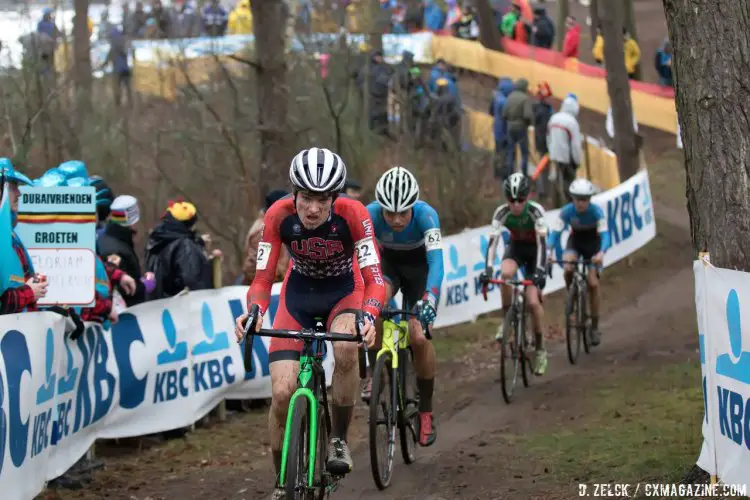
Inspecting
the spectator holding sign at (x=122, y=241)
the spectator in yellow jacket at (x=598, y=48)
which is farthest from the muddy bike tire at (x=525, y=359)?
the spectator in yellow jacket at (x=598, y=48)

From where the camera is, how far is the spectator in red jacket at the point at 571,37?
32094 mm

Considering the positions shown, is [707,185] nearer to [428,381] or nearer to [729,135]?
[729,135]

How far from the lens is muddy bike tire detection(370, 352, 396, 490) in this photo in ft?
28.0

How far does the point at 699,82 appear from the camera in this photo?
24.5ft

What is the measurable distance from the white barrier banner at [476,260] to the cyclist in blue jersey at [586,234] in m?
1.29

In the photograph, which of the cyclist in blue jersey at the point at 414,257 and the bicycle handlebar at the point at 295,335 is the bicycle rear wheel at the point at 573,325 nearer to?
the cyclist in blue jersey at the point at 414,257

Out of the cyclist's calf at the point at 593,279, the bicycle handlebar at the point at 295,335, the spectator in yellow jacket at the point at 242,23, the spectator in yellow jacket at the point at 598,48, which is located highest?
the spectator in yellow jacket at the point at 242,23

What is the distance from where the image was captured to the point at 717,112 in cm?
740

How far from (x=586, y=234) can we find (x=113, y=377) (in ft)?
24.0

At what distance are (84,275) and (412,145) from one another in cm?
1287

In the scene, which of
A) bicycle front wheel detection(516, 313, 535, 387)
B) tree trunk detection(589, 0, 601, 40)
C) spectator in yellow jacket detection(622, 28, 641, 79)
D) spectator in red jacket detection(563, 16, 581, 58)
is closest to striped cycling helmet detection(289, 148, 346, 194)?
bicycle front wheel detection(516, 313, 535, 387)

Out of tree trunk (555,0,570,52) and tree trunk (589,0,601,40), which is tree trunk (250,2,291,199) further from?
tree trunk (555,0,570,52)

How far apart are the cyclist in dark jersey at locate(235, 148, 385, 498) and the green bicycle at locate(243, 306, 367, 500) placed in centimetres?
10

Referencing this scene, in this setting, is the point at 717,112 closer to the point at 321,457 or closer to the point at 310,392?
the point at 310,392
